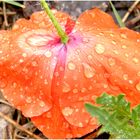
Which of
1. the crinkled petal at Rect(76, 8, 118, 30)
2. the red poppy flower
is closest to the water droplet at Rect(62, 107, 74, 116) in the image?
the red poppy flower

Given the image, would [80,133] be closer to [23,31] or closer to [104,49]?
[104,49]

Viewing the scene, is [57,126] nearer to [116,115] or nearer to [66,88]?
[66,88]

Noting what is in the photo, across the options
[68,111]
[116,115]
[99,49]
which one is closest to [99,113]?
[116,115]

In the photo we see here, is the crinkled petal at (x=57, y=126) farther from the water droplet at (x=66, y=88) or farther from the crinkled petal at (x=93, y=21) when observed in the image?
the crinkled petal at (x=93, y=21)

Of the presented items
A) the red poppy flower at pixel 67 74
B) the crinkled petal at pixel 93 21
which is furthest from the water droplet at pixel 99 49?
the crinkled petal at pixel 93 21

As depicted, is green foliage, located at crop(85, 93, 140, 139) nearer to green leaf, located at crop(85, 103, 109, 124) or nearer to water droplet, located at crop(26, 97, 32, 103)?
green leaf, located at crop(85, 103, 109, 124)

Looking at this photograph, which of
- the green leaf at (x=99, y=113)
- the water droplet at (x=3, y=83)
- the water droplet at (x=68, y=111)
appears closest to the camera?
the green leaf at (x=99, y=113)
